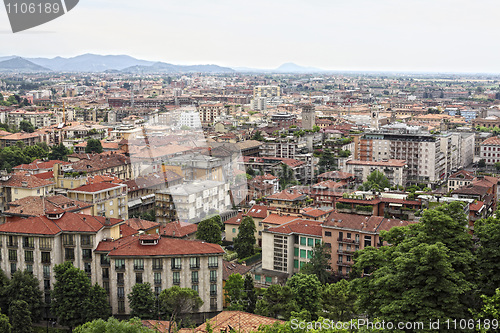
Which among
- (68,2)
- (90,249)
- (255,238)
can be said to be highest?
(68,2)

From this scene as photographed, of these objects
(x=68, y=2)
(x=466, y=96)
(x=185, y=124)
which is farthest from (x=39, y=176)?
(x=466, y=96)

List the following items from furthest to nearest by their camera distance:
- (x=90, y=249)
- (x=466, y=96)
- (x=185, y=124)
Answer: (x=466, y=96) → (x=185, y=124) → (x=90, y=249)

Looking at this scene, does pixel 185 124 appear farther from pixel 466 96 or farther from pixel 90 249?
pixel 466 96

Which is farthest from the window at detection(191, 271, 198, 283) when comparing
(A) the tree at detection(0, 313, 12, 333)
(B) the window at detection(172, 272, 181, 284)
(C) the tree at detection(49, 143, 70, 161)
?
(C) the tree at detection(49, 143, 70, 161)

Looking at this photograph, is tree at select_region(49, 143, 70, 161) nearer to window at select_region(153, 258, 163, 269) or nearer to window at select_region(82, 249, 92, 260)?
window at select_region(82, 249, 92, 260)

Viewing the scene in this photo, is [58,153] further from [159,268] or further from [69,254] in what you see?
[159,268]

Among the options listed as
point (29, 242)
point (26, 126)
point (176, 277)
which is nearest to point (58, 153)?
point (26, 126)
